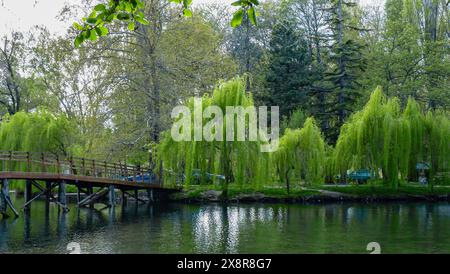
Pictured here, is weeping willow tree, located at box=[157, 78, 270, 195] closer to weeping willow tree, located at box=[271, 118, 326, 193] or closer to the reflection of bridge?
weeping willow tree, located at box=[271, 118, 326, 193]

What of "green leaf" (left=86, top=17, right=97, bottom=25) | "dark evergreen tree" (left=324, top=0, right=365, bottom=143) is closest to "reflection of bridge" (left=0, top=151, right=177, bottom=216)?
"dark evergreen tree" (left=324, top=0, right=365, bottom=143)

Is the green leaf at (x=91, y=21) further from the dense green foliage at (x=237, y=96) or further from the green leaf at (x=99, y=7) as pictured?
the dense green foliage at (x=237, y=96)

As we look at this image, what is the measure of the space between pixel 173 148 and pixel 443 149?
45.7ft

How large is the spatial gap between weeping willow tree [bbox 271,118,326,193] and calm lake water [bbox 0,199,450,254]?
3.37m

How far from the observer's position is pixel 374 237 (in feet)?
49.7

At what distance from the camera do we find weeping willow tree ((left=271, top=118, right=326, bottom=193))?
27.7 meters

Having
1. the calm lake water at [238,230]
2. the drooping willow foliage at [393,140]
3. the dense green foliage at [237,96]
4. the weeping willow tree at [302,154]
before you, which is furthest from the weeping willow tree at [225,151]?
the drooping willow foliage at [393,140]

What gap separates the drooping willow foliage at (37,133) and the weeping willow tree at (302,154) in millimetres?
12497

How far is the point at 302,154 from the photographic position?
2794 cm

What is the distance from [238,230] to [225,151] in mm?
8489
